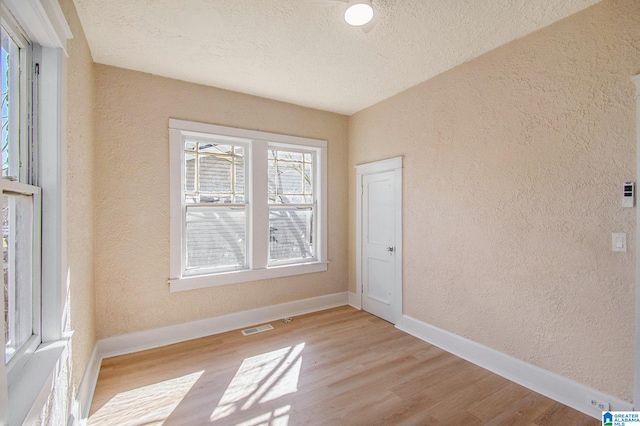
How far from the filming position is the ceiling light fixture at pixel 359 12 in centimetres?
187

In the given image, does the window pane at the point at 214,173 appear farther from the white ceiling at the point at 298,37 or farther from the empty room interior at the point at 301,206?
the white ceiling at the point at 298,37

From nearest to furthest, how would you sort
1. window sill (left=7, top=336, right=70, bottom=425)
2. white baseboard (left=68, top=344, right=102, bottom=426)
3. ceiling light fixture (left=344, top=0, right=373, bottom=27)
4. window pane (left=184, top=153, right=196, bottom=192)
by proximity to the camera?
window sill (left=7, top=336, right=70, bottom=425), white baseboard (left=68, top=344, right=102, bottom=426), ceiling light fixture (left=344, top=0, right=373, bottom=27), window pane (left=184, top=153, right=196, bottom=192)

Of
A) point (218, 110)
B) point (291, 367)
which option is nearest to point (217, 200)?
point (218, 110)

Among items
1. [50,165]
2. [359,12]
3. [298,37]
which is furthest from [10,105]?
[359,12]

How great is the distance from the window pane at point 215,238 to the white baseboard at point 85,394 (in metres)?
1.12

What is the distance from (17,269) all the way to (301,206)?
291cm

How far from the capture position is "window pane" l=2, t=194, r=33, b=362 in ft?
4.12

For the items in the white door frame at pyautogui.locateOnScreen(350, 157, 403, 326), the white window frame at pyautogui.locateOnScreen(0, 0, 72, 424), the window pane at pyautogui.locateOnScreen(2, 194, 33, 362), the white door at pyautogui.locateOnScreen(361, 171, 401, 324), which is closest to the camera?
the window pane at pyautogui.locateOnScreen(2, 194, 33, 362)

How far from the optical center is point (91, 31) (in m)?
2.27

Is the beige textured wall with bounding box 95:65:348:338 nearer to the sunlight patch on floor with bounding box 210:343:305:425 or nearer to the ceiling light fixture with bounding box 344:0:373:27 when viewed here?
the sunlight patch on floor with bounding box 210:343:305:425

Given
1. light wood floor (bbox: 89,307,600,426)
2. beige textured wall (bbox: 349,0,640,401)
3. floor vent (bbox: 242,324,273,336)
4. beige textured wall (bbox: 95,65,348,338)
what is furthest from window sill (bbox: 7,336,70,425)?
beige textured wall (bbox: 349,0,640,401)

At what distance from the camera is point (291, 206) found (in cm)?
392

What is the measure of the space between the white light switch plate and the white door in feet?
6.12

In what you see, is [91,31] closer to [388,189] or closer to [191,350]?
[191,350]
